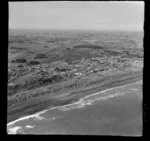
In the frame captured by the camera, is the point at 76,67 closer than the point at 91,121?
No

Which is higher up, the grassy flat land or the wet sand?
the grassy flat land

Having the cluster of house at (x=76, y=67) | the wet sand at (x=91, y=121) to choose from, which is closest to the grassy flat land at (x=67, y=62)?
the cluster of house at (x=76, y=67)

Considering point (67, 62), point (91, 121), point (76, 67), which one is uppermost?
point (67, 62)

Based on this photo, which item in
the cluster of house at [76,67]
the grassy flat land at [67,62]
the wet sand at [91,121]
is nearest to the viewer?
the wet sand at [91,121]

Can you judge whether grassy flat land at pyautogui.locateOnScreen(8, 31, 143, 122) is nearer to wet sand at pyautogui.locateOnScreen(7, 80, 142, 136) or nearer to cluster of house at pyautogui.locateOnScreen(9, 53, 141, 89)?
cluster of house at pyautogui.locateOnScreen(9, 53, 141, 89)

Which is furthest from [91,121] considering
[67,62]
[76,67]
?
[67,62]

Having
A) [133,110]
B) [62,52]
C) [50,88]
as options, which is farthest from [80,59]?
[133,110]

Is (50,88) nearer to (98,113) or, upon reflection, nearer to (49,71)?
(49,71)

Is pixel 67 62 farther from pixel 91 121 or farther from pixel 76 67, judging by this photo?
pixel 91 121

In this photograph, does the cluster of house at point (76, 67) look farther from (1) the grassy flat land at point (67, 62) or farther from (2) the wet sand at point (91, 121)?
(2) the wet sand at point (91, 121)

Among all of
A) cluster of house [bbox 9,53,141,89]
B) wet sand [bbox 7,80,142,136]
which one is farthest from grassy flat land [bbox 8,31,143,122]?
wet sand [bbox 7,80,142,136]
